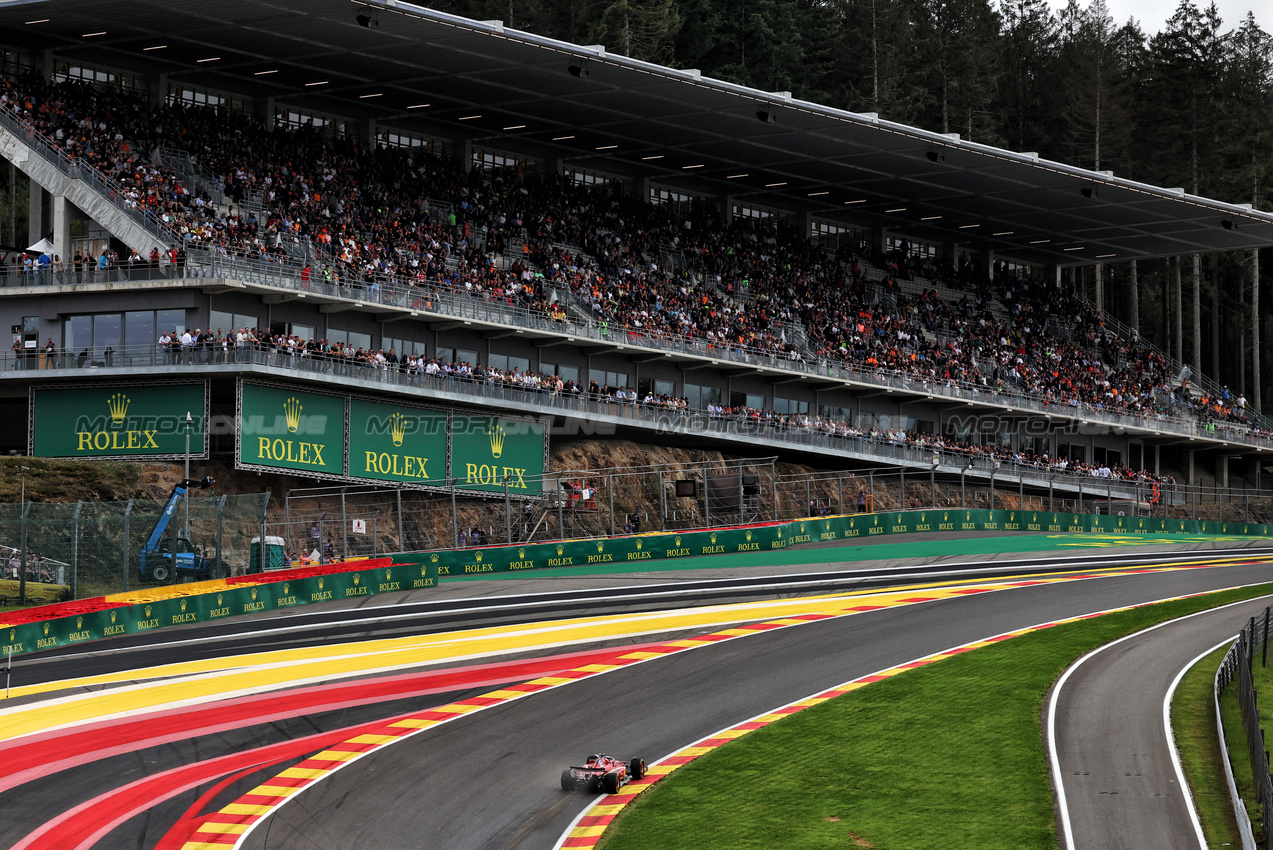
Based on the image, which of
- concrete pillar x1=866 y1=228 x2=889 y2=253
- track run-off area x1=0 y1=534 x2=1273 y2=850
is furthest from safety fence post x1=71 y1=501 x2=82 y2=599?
concrete pillar x1=866 y1=228 x2=889 y2=253

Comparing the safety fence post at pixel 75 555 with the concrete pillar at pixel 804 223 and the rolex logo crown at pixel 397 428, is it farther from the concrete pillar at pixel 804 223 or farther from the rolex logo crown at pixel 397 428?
the concrete pillar at pixel 804 223

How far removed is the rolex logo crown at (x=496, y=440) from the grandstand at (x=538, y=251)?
13cm

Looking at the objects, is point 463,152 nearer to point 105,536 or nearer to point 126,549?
point 126,549

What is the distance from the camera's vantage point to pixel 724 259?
2470 inches

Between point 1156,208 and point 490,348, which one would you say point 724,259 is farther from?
point 1156,208

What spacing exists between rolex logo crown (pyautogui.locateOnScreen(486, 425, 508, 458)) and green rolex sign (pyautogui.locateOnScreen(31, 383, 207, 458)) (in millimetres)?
9740

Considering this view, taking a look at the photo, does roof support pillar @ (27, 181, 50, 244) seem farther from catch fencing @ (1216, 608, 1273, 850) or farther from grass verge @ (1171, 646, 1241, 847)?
catch fencing @ (1216, 608, 1273, 850)

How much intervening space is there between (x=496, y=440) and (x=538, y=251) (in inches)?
358

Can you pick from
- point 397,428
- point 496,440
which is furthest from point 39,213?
point 496,440

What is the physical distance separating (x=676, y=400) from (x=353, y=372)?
1389cm

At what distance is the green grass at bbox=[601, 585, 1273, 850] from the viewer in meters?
18.5

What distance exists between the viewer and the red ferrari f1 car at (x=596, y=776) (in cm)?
2005

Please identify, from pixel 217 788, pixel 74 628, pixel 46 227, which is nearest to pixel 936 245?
pixel 46 227

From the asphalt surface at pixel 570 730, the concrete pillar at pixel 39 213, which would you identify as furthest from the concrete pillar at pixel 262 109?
the asphalt surface at pixel 570 730
